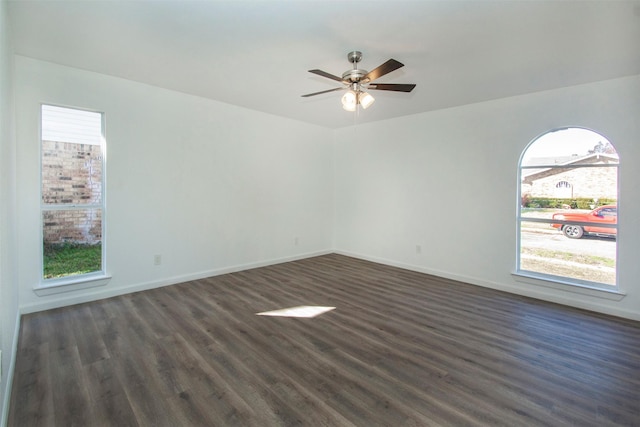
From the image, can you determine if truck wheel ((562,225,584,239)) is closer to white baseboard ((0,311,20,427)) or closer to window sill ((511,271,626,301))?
window sill ((511,271,626,301))

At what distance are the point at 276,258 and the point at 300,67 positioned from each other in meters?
3.37

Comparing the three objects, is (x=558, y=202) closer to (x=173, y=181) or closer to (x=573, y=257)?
(x=573, y=257)

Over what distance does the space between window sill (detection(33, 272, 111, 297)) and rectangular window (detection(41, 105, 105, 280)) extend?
2.9 inches

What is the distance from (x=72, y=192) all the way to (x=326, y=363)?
346cm

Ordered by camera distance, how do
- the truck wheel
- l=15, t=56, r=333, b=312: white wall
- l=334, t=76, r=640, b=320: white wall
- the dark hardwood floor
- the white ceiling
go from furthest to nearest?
the truck wheel
l=334, t=76, r=640, b=320: white wall
l=15, t=56, r=333, b=312: white wall
the white ceiling
the dark hardwood floor

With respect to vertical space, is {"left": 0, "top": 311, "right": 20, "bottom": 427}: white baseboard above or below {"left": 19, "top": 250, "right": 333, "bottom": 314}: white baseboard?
below

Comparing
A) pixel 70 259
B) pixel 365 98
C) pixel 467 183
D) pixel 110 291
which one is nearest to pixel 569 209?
pixel 467 183

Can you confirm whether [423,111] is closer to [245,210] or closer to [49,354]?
[245,210]

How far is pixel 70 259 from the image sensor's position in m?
3.59

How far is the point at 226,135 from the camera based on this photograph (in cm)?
475

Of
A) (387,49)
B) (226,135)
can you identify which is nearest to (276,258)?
(226,135)

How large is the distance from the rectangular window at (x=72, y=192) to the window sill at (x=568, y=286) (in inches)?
214

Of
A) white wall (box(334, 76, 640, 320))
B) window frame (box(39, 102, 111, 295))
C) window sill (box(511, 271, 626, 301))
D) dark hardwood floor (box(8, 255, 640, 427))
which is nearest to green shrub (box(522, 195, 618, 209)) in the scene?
white wall (box(334, 76, 640, 320))

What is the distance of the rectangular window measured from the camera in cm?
339
